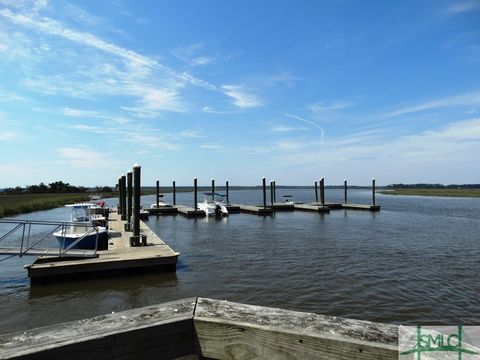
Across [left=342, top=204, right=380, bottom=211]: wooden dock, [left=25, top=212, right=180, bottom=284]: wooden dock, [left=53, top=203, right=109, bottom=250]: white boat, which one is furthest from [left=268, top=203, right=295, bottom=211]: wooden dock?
[left=25, top=212, right=180, bottom=284]: wooden dock

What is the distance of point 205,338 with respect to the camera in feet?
7.87

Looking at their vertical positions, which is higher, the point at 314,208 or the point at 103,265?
the point at 314,208

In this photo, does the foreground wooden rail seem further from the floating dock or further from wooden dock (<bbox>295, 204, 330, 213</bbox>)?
wooden dock (<bbox>295, 204, 330, 213</bbox>)

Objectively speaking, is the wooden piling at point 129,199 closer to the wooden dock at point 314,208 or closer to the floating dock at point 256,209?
the floating dock at point 256,209

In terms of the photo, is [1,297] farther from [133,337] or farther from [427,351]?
[427,351]

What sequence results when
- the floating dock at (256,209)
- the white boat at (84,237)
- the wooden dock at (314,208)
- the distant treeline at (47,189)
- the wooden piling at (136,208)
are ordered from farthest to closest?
1. the distant treeline at (47,189)
2. the wooden dock at (314,208)
3. the floating dock at (256,209)
4. the wooden piling at (136,208)
5. the white boat at (84,237)

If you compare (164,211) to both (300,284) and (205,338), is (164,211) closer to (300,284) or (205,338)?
(300,284)

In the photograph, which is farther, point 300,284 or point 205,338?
point 300,284

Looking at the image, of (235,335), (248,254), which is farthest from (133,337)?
(248,254)

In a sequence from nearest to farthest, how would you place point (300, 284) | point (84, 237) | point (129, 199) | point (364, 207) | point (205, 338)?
point (205, 338) → point (300, 284) → point (84, 237) → point (129, 199) → point (364, 207)

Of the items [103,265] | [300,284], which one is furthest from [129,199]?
[300,284]

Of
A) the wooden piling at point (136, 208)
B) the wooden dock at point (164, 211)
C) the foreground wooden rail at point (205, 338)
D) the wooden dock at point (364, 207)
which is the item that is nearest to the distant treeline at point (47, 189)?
the wooden dock at point (164, 211)

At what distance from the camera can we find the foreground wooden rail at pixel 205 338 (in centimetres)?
212

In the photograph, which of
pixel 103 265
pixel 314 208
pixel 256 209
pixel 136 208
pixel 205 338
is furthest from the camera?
pixel 314 208
